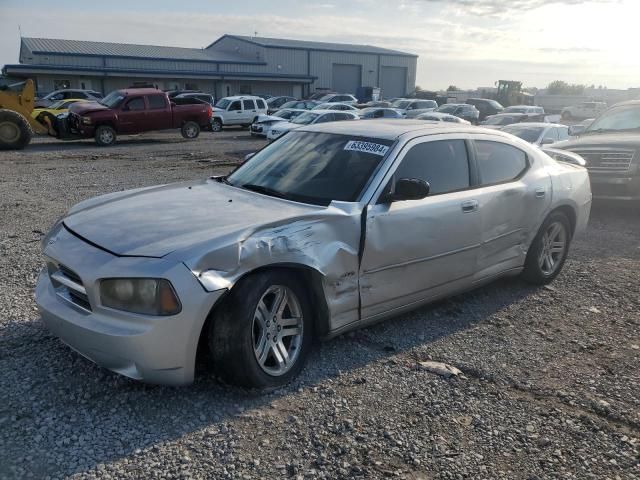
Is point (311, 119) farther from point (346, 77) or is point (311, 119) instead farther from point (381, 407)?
point (346, 77)

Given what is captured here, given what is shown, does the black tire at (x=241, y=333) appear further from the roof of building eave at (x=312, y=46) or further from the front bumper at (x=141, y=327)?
the roof of building eave at (x=312, y=46)

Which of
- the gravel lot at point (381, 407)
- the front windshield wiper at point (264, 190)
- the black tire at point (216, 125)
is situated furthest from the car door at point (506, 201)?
the black tire at point (216, 125)

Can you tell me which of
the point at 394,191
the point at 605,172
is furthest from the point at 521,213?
the point at 605,172

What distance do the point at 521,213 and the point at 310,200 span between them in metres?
2.17

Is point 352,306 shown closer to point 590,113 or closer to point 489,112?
point 489,112

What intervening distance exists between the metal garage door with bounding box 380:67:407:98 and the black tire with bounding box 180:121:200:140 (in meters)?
43.5

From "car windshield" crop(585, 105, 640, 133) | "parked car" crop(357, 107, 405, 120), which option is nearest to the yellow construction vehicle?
"parked car" crop(357, 107, 405, 120)

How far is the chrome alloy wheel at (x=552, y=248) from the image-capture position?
552cm

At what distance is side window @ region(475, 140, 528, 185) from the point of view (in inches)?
191

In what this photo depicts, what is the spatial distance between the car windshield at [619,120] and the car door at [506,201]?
6188 millimetres

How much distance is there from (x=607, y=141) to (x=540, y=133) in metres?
4.01

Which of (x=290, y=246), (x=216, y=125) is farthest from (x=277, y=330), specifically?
(x=216, y=125)

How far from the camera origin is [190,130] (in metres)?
22.5

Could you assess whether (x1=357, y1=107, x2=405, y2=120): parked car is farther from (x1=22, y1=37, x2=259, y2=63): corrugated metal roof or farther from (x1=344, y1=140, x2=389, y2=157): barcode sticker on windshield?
(x1=22, y1=37, x2=259, y2=63): corrugated metal roof
